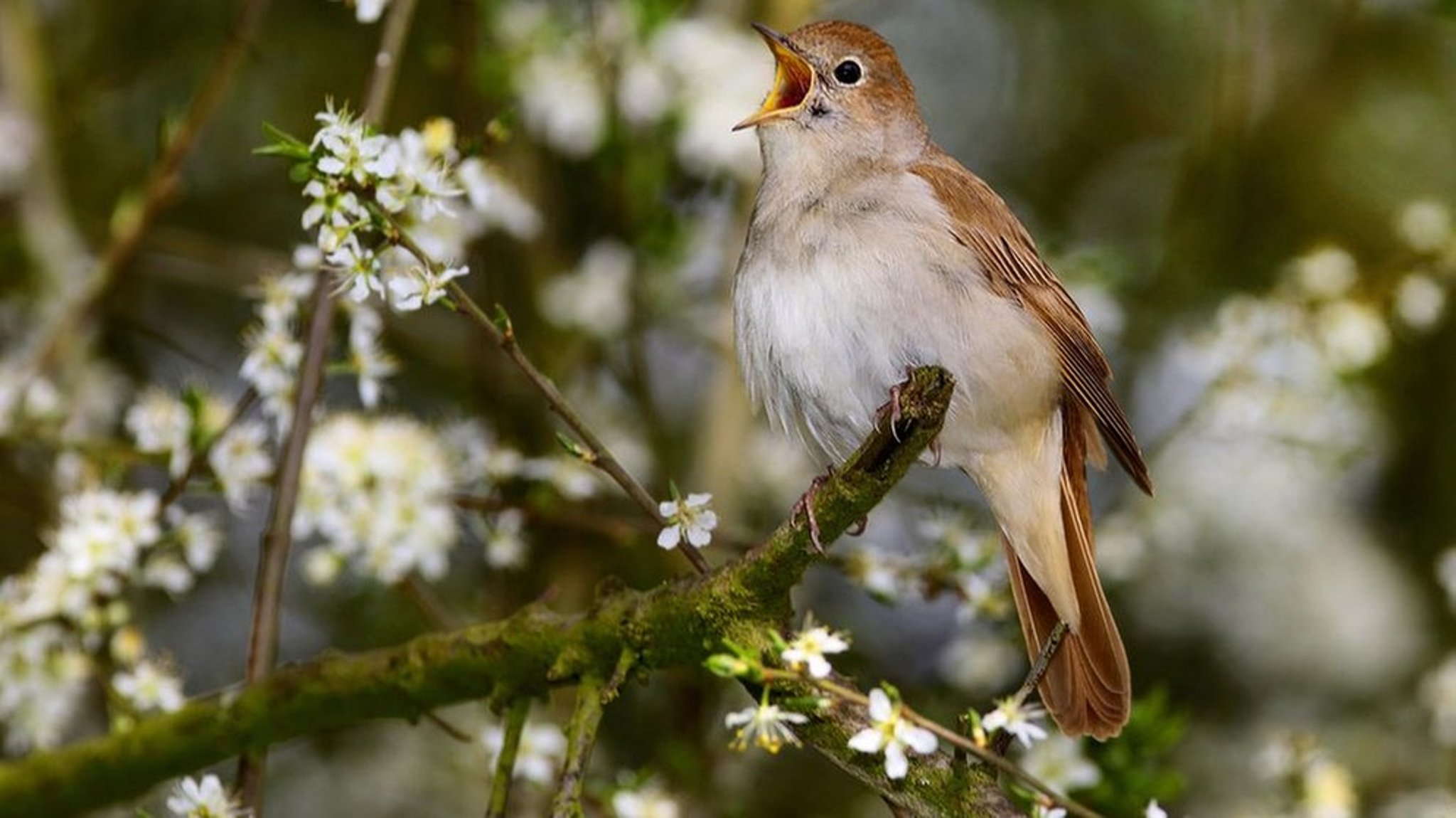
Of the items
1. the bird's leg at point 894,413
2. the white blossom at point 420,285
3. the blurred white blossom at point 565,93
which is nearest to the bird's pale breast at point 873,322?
the bird's leg at point 894,413

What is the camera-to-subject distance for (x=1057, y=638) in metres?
3.09

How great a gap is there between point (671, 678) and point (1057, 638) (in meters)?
2.75

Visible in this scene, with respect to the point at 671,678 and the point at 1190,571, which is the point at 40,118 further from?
the point at 1190,571

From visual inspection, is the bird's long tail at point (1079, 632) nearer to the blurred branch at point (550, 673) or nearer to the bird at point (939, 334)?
the bird at point (939, 334)

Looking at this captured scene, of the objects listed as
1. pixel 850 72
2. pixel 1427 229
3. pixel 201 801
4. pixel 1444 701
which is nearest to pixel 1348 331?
pixel 1427 229

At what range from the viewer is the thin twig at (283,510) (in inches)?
150

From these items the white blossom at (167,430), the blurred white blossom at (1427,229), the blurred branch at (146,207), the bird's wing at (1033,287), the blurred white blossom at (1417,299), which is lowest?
the white blossom at (167,430)

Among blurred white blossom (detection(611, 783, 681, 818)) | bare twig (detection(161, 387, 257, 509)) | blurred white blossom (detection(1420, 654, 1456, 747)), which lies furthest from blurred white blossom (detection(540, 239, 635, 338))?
blurred white blossom (detection(1420, 654, 1456, 747))

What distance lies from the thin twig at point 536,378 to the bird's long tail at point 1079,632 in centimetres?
99

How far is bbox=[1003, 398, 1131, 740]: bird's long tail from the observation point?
157 inches

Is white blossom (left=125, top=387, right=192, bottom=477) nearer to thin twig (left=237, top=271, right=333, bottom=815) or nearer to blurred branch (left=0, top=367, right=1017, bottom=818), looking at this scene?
thin twig (left=237, top=271, right=333, bottom=815)

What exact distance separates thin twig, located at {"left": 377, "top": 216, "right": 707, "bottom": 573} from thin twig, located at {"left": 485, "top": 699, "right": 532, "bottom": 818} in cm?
44

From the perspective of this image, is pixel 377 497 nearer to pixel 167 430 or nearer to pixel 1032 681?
pixel 167 430

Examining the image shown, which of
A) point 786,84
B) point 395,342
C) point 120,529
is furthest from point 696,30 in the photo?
point 120,529
